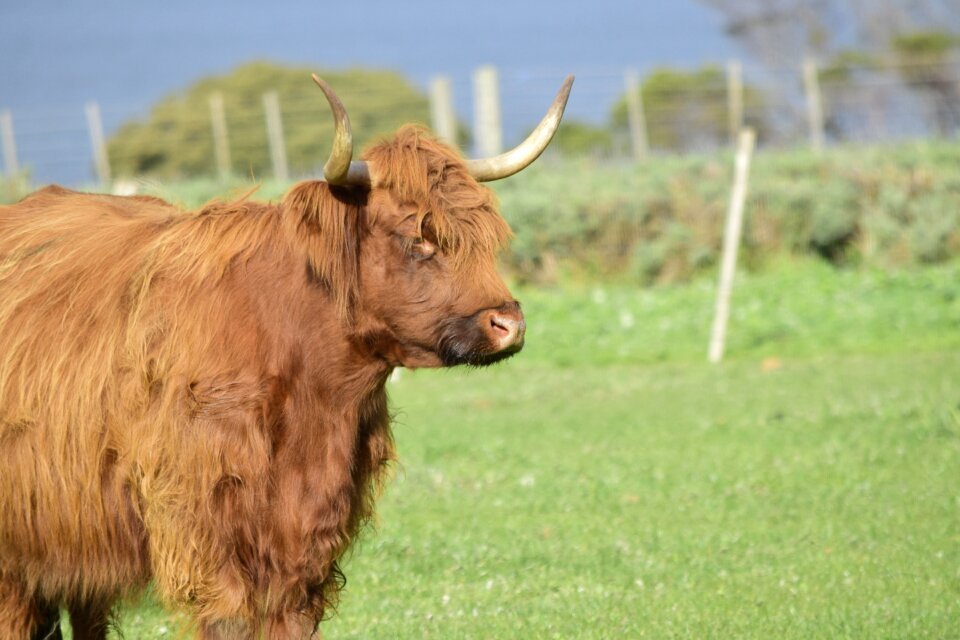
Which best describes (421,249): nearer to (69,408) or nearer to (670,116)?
(69,408)

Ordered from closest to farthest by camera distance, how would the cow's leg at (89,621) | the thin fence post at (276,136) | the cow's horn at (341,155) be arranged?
the cow's horn at (341,155), the cow's leg at (89,621), the thin fence post at (276,136)

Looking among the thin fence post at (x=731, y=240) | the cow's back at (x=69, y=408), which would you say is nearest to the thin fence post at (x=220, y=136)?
the thin fence post at (x=731, y=240)

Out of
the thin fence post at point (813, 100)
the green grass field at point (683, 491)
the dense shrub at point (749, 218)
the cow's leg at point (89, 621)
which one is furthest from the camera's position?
the thin fence post at point (813, 100)

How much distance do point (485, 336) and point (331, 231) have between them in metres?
0.69

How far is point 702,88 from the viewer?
2928 cm

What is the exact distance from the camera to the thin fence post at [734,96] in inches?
1115

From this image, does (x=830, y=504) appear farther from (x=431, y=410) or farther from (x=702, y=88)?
(x=702, y=88)

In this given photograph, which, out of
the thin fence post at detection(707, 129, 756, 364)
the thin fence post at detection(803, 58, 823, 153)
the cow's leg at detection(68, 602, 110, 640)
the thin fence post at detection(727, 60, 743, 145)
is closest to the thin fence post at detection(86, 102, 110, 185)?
the thin fence post at detection(727, 60, 743, 145)

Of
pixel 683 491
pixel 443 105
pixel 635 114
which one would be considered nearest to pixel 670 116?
pixel 635 114

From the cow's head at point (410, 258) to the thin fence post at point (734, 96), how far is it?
23.7m

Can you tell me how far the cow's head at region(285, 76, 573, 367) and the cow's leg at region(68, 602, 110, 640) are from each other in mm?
1884

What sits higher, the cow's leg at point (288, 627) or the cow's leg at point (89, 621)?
the cow's leg at point (288, 627)

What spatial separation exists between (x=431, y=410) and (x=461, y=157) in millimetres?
8837

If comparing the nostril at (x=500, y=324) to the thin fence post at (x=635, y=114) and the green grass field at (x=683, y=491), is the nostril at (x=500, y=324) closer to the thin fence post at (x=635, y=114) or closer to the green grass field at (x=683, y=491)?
the green grass field at (x=683, y=491)
